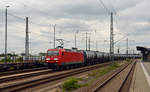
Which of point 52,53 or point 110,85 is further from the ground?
point 52,53

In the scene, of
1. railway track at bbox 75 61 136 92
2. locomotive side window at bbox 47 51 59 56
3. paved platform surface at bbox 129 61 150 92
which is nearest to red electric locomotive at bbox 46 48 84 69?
locomotive side window at bbox 47 51 59 56

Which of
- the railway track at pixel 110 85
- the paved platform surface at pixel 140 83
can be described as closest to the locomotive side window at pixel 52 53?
the railway track at pixel 110 85

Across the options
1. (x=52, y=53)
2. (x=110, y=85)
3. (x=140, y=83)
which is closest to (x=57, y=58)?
(x=52, y=53)

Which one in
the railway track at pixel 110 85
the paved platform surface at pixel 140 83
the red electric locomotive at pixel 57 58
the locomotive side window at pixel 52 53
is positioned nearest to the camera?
the railway track at pixel 110 85

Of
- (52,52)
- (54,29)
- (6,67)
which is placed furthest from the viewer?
(54,29)

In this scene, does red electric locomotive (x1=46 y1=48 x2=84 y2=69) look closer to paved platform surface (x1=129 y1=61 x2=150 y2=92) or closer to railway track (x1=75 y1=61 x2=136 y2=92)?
railway track (x1=75 y1=61 x2=136 y2=92)

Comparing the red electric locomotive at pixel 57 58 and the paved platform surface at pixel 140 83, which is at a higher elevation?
the red electric locomotive at pixel 57 58

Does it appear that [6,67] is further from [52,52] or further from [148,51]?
[148,51]

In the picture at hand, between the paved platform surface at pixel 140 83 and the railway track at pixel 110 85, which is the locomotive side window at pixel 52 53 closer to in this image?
the railway track at pixel 110 85

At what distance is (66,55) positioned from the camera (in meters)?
30.4

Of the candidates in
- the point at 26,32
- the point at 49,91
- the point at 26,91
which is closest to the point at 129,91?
the point at 49,91

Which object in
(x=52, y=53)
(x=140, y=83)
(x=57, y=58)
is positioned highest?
(x=52, y=53)

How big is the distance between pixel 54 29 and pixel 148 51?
28.4 meters

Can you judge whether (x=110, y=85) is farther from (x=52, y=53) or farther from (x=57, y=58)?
(x=52, y=53)
